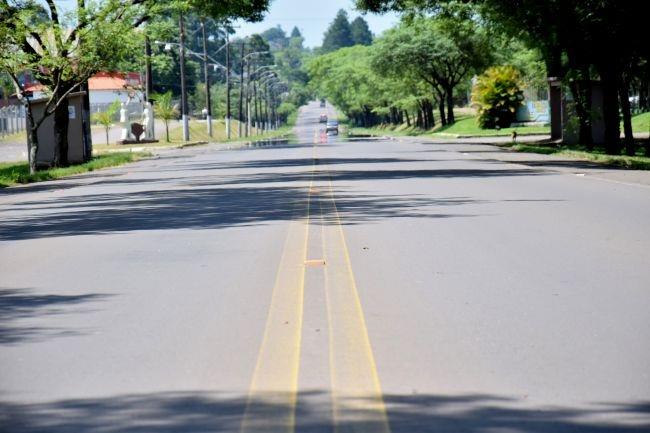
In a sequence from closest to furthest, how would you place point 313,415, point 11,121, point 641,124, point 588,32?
point 313,415, point 588,32, point 641,124, point 11,121

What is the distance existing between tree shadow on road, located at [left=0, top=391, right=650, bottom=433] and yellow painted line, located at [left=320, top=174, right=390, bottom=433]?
0.02 m

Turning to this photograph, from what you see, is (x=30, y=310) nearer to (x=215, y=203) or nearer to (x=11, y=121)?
(x=215, y=203)

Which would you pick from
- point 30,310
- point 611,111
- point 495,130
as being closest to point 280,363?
point 30,310

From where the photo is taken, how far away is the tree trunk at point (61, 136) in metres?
39.4

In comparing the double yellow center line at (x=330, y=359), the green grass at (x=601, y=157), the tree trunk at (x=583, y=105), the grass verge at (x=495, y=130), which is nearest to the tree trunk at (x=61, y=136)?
the green grass at (x=601, y=157)

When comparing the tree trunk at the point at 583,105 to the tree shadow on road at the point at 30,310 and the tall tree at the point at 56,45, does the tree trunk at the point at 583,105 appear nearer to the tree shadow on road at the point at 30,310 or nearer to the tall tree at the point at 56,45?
the tall tree at the point at 56,45

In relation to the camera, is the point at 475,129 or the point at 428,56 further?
the point at 428,56

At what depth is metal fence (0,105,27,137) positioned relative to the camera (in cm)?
9246

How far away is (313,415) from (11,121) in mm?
93534

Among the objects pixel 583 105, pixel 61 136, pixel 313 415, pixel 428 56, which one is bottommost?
pixel 313 415

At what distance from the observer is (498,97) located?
279 feet

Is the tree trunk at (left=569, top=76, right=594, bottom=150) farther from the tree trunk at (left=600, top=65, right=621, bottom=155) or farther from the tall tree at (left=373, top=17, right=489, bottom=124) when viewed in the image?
the tall tree at (left=373, top=17, right=489, bottom=124)

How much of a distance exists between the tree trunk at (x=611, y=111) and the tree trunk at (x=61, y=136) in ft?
60.5

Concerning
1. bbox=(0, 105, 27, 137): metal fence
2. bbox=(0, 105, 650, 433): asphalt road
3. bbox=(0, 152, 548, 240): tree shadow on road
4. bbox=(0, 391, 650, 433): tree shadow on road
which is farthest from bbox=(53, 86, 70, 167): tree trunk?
bbox=(0, 105, 27, 137): metal fence
